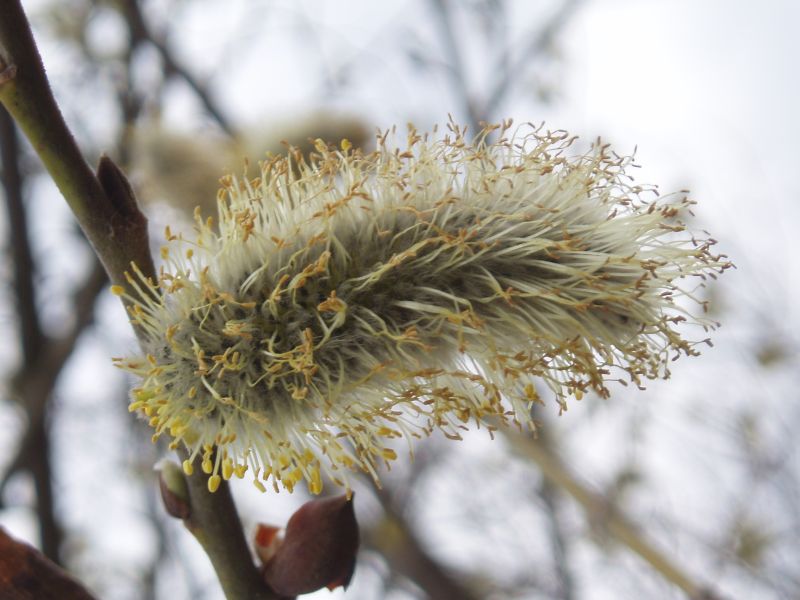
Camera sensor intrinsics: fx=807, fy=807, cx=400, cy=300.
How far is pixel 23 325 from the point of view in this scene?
2.01 m

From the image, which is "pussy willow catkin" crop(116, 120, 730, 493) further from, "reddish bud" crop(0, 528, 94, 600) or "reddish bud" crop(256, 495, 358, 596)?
"reddish bud" crop(0, 528, 94, 600)

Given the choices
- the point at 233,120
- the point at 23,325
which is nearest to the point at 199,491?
the point at 23,325

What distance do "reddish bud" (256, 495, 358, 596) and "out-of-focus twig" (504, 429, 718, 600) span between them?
516 millimetres

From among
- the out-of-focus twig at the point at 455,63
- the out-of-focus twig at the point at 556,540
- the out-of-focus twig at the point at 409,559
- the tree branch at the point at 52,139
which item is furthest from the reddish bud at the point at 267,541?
the out-of-focus twig at the point at 556,540

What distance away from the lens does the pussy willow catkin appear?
864mm

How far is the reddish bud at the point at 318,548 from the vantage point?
86 cm

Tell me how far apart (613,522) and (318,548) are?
2.66 ft

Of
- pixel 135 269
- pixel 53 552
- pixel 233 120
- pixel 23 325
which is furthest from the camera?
pixel 233 120

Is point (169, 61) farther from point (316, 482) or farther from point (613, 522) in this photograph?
point (316, 482)

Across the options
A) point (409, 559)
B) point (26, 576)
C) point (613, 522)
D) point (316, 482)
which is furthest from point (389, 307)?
point (409, 559)

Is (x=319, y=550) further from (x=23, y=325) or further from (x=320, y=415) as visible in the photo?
(x=23, y=325)

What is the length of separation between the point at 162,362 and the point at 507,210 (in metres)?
0.42

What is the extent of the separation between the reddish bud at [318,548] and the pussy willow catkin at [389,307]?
39mm

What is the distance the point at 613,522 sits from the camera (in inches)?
58.9
